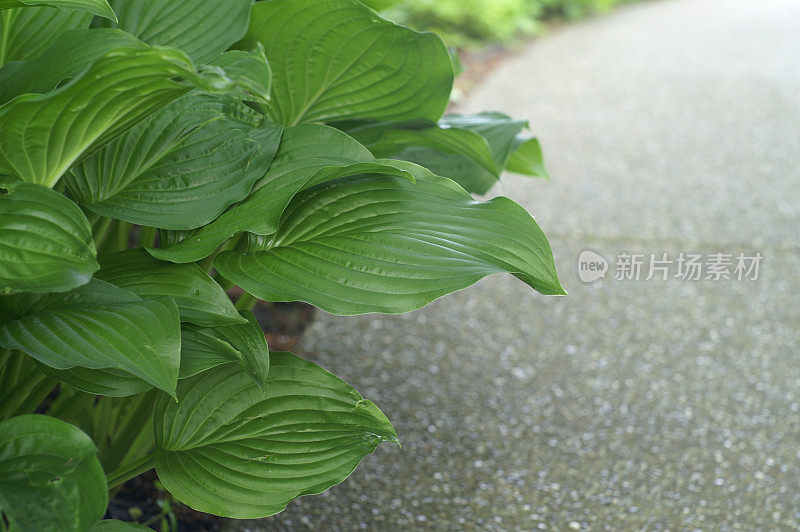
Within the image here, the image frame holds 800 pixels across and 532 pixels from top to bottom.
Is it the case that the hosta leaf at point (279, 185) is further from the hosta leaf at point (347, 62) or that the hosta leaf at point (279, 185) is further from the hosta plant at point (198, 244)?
the hosta leaf at point (347, 62)

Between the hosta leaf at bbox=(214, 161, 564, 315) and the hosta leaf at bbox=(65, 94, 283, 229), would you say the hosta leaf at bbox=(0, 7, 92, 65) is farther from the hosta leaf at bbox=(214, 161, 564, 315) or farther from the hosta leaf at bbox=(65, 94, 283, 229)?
the hosta leaf at bbox=(214, 161, 564, 315)

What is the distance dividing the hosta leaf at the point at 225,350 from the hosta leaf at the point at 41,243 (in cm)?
20

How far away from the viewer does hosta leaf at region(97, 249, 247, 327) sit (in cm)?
103

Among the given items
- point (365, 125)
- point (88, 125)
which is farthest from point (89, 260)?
point (365, 125)

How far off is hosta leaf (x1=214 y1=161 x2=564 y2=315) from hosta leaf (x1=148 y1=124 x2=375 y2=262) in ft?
0.12

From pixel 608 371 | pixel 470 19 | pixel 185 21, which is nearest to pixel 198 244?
pixel 185 21

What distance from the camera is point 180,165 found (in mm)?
1189

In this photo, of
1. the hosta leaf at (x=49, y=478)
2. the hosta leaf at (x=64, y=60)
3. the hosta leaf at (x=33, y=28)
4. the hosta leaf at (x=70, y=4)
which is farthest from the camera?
the hosta leaf at (x=33, y=28)

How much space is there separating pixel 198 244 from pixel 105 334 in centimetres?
22

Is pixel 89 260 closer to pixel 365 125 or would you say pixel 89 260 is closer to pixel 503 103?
pixel 365 125

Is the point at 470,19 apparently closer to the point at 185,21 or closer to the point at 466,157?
the point at 466,157

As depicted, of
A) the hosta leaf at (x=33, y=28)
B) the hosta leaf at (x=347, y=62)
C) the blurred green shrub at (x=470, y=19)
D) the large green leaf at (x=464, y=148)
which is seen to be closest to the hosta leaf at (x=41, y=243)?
the hosta leaf at (x=33, y=28)

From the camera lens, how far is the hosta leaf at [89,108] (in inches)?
32.8

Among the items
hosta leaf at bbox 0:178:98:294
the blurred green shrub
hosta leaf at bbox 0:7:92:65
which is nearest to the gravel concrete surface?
hosta leaf at bbox 0:178:98:294
